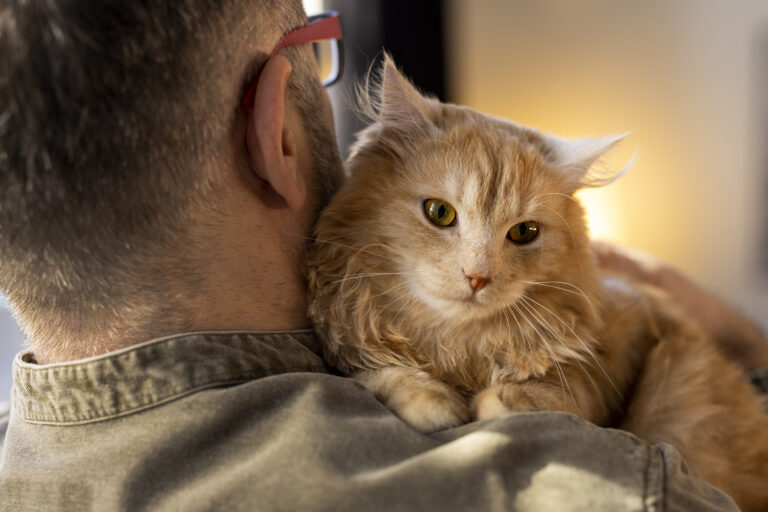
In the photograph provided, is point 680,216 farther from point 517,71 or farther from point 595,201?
point 517,71

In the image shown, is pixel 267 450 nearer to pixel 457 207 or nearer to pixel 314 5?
pixel 457 207

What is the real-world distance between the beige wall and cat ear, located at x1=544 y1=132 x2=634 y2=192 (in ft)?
9.18

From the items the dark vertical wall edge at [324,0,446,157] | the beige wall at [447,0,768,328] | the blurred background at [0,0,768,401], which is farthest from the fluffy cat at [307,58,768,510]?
the beige wall at [447,0,768,328]

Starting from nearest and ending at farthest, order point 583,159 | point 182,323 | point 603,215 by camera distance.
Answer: point 182,323 → point 583,159 → point 603,215

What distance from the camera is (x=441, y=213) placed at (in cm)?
132

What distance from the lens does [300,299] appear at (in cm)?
127

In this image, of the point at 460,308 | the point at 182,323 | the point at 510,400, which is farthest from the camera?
the point at 460,308

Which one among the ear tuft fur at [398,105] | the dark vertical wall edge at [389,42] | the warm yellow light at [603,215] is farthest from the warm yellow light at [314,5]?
the warm yellow light at [603,215]

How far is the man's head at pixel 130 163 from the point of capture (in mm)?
887

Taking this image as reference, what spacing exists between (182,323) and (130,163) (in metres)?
0.27

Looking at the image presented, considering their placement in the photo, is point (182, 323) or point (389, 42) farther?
point (389, 42)

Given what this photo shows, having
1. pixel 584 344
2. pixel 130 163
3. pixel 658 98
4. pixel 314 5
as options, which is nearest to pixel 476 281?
pixel 584 344

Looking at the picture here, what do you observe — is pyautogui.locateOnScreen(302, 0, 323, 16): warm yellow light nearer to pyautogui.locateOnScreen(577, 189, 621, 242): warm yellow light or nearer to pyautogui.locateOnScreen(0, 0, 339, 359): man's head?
pyautogui.locateOnScreen(0, 0, 339, 359): man's head

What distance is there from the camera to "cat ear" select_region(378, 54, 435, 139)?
1.31 meters
